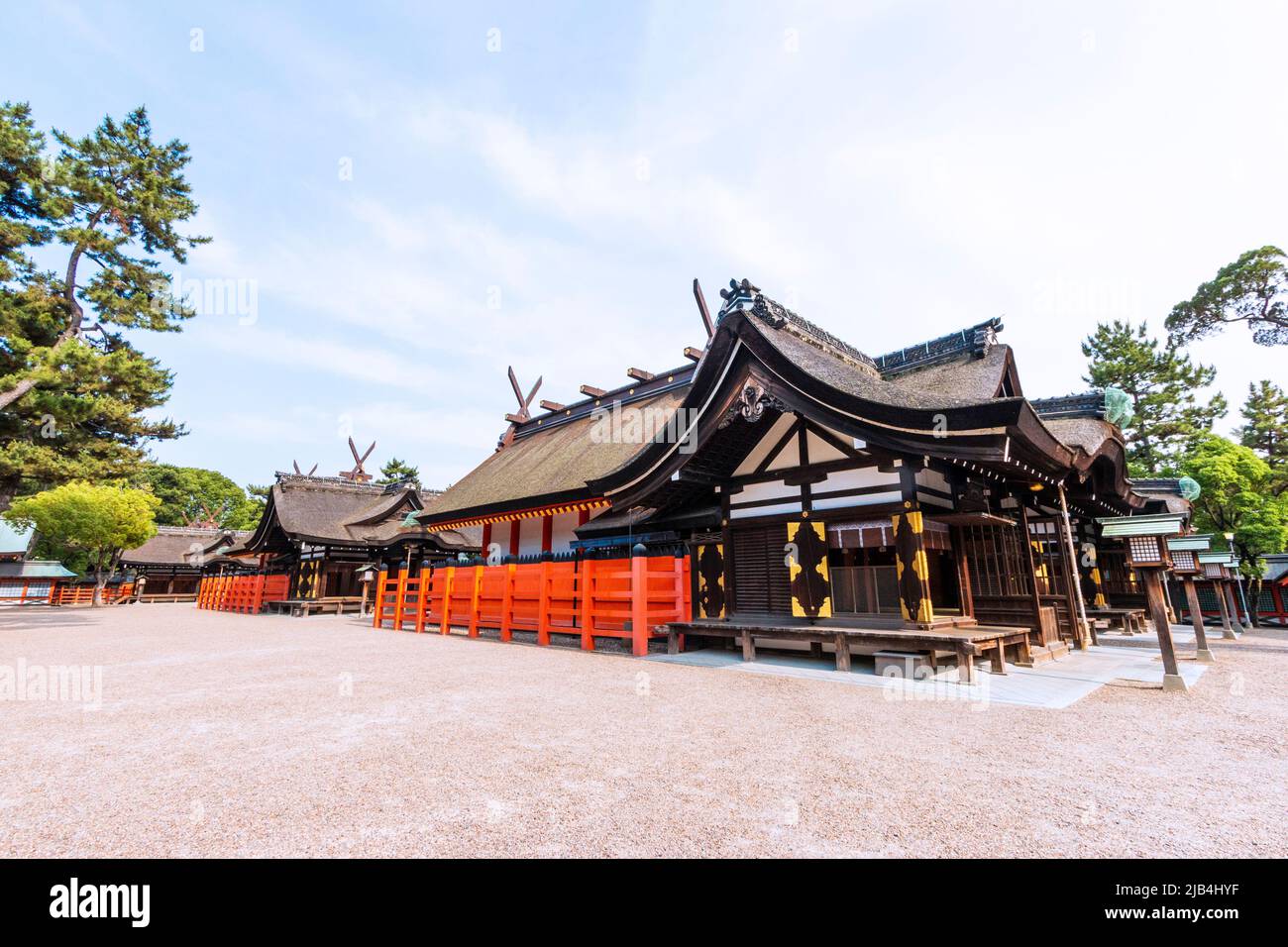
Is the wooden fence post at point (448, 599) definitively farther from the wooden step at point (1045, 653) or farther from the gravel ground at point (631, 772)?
the wooden step at point (1045, 653)

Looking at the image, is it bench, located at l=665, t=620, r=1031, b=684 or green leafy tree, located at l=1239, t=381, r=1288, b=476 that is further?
green leafy tree, located at l=1239, t=381, r=1288, b=476

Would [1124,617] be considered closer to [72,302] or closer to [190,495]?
[72,302]

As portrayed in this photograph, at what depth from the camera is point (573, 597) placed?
35.3 feet

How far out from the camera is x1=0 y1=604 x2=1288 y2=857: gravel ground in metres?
2.71

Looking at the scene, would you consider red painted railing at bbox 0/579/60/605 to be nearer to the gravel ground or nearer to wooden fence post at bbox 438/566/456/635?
wooden fence post at bbox 438/566/456/635

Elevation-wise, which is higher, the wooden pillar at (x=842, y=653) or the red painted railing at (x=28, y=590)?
the red painted railing at (x=28, y=590)

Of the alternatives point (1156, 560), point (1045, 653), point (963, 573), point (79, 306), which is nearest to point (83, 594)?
point (79, 306)

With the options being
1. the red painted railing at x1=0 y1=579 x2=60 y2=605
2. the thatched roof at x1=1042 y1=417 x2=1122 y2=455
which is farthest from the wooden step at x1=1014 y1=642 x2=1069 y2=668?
the red painted railing at x1=0 y1=579 x2=60 y2=605

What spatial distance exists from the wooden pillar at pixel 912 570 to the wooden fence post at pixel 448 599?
34.7 feet

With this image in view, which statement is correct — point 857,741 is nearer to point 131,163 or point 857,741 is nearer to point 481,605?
point 481,605

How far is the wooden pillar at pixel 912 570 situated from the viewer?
25.3ft

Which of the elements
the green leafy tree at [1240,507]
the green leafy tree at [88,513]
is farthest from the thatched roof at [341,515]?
the green leafy tree at [1240,507]

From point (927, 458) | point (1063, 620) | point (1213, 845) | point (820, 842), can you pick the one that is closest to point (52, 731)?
point (820, 842)

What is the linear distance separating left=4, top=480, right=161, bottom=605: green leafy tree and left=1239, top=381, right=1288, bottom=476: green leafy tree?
161ft
